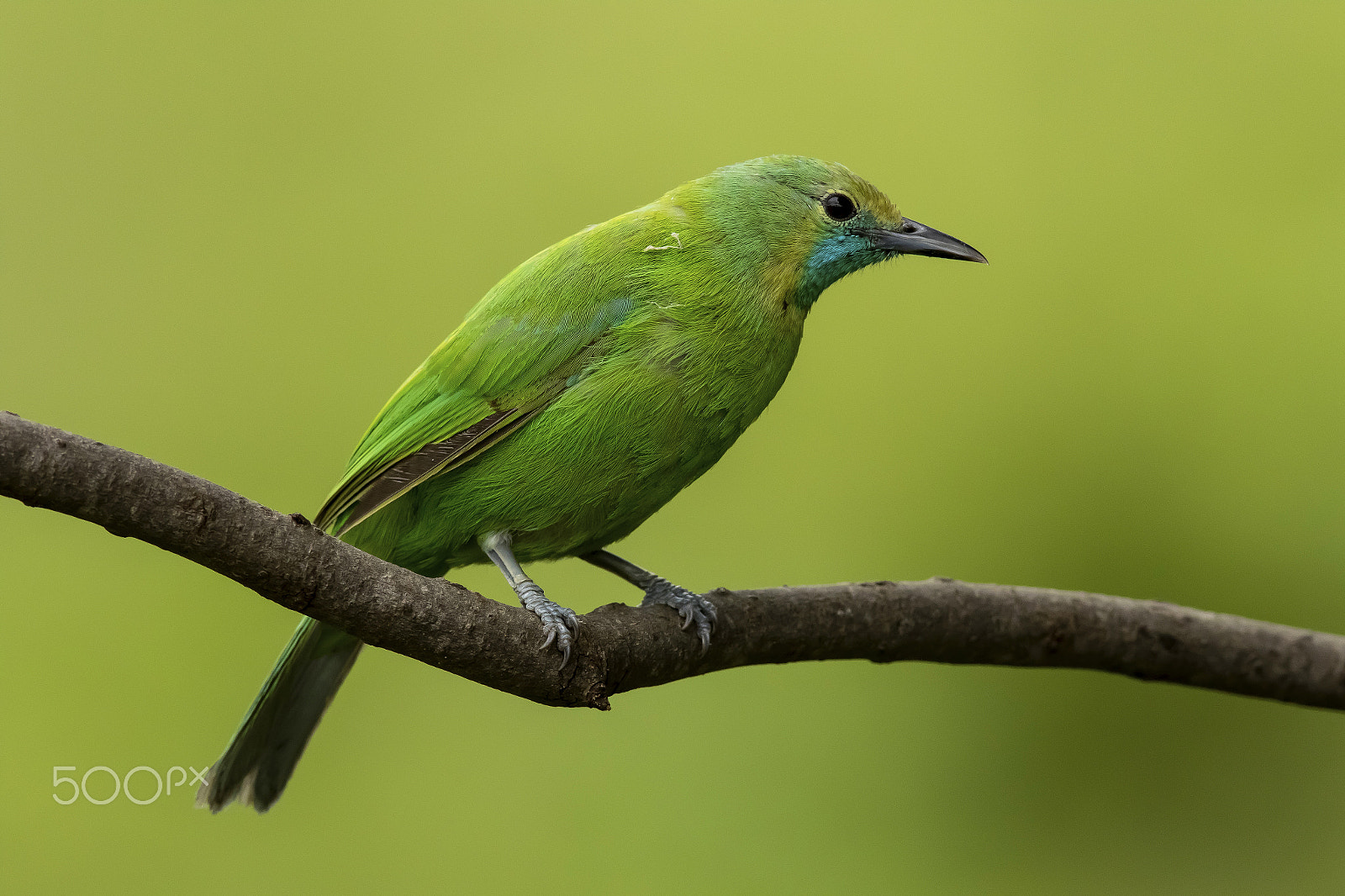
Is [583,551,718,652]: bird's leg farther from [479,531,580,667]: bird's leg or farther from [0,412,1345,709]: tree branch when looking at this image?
[479,531,580,667]: bird's leg

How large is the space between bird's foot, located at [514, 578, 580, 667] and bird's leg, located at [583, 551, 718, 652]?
0.42 metres

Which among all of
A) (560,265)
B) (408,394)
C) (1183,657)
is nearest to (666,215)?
(560,265)

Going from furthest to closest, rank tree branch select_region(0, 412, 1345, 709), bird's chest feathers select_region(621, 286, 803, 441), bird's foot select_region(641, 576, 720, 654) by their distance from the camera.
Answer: bird's foot select_region(641, 576, 720, 654)
bird's chest feathers select_region(621, 286, 803, 441)
tree branch select_region(0, 412, 1345, 709)

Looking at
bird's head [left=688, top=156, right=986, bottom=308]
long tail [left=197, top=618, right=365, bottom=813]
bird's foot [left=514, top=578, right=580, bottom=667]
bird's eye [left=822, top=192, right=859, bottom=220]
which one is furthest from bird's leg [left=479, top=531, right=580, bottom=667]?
bird's eye [left=822, top=192, right=859, bottom=220]

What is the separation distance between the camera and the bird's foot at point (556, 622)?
7.69 ft

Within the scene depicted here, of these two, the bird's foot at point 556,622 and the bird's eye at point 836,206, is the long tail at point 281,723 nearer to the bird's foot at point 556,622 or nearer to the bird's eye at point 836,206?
the bird's foot at point 556,622

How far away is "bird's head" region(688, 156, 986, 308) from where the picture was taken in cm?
295

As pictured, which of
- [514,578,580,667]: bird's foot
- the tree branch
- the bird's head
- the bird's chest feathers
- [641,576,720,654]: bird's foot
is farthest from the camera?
the bird's head

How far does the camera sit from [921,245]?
120 inches

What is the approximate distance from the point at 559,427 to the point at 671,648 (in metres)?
0.61

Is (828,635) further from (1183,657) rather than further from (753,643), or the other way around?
A: (1183,657)

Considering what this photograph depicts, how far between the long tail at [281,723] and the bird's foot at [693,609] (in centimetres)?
86

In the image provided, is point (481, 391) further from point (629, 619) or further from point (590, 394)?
point (629, 619)

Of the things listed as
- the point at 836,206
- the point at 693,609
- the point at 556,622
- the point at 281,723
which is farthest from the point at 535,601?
the point at 836,206
